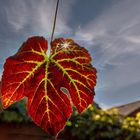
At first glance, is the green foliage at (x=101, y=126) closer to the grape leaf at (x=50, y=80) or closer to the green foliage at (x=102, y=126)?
the green foliage at (x=102, y=126)

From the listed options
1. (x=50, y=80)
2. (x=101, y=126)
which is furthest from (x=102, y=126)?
(x=50, y=80)

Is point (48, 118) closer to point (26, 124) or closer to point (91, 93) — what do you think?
point (91, 93)

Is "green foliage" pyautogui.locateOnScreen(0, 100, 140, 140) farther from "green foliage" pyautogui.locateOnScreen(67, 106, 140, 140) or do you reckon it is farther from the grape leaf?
the grape leaf

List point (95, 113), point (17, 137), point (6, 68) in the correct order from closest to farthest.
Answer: point (6, 68) → point (17, 137) → point (95, 113)

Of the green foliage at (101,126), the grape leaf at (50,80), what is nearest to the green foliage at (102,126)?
the green foliage at (101,126)

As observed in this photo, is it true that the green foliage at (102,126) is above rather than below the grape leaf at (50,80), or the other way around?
above

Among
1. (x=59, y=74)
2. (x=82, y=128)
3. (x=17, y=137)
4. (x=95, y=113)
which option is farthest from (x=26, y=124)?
(x=59, y=74)

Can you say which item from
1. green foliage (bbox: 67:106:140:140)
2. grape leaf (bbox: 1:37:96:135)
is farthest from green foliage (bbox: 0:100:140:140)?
grape leaf (bbox: 1:37:96:135)

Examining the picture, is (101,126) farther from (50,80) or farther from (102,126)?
(50,80)
